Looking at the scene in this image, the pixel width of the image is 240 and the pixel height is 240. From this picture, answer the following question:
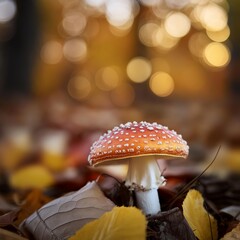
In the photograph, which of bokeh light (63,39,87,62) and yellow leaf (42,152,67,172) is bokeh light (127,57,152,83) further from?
yellow leaf (42,152,67,172)

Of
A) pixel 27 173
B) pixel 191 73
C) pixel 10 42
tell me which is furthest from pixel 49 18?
pixel 27 173

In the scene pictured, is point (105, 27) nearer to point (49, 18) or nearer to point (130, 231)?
point (49, 18)

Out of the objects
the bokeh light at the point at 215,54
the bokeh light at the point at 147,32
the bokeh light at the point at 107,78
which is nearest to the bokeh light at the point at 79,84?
the bokeh light at the point at 107,78

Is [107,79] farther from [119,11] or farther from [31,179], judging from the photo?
[31,179]

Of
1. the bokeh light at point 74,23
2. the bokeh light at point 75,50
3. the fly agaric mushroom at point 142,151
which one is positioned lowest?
the fly agaric mushroom at point 142,151

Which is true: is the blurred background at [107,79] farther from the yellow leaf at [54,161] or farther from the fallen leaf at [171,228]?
the fallen leaf at [171,228]

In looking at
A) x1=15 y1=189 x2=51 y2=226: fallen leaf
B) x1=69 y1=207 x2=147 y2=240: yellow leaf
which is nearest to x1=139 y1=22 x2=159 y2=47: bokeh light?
x1=15 y1=189 x2=51 y2=226: fallen leaf

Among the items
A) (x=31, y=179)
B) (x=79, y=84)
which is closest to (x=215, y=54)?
(x=79, y=84)
